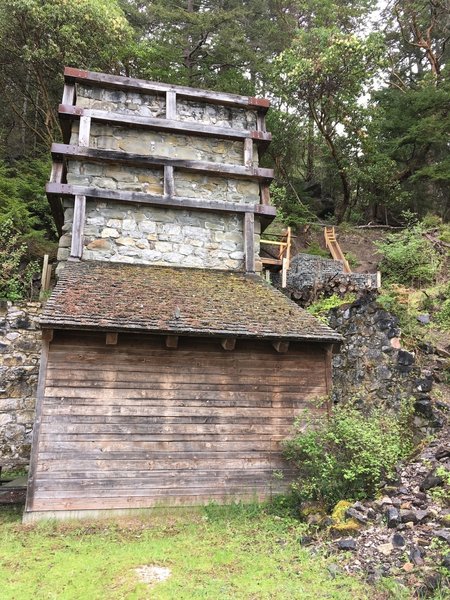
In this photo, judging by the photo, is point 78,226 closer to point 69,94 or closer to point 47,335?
point 47,335

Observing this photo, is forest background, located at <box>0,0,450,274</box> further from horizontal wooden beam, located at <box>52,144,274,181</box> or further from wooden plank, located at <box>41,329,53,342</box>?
wooden plank, located at <box>41,329,53,342</box>

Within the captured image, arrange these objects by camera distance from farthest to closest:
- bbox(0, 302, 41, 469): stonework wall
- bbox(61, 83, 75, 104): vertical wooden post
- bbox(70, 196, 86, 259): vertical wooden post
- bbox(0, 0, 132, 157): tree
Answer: bbox(0, 0, 132, 157): tree, bbox(61, 83, 75, 104): vertical wooden post, bbox(0, 302, 41, 469): stonework wall, bbox(70, 196, 86, 259): vertical wooden post

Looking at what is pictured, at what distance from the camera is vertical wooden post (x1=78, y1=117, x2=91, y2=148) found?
32.7ft

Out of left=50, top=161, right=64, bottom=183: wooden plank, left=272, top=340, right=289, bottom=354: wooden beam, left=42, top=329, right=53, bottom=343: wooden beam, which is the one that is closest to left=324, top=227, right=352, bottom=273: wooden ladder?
left=272, top=340, right=289, bottom=354: wooden beam

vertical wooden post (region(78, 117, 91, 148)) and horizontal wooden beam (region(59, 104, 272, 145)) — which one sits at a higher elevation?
horizontal wooden beam (region(59, 104, 272, 145))

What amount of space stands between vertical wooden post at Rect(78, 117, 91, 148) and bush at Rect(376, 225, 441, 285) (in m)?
11.8

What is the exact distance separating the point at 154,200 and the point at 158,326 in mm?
4073

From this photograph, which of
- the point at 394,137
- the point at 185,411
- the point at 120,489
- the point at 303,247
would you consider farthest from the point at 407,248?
the point at 120,489

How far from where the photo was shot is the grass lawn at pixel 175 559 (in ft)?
15.3

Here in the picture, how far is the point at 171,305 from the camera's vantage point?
Answer: 311 inches

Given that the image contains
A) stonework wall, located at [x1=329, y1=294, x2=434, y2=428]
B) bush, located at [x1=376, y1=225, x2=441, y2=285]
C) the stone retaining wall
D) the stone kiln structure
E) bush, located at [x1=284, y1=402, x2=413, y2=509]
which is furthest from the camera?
bush, located at [x1=376, y1=225, x2=441, y2=285]

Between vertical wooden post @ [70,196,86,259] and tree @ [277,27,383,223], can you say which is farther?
tree @ [277,27,383,223]

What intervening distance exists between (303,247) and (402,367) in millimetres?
13183

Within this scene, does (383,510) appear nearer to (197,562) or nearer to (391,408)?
(197,562)
